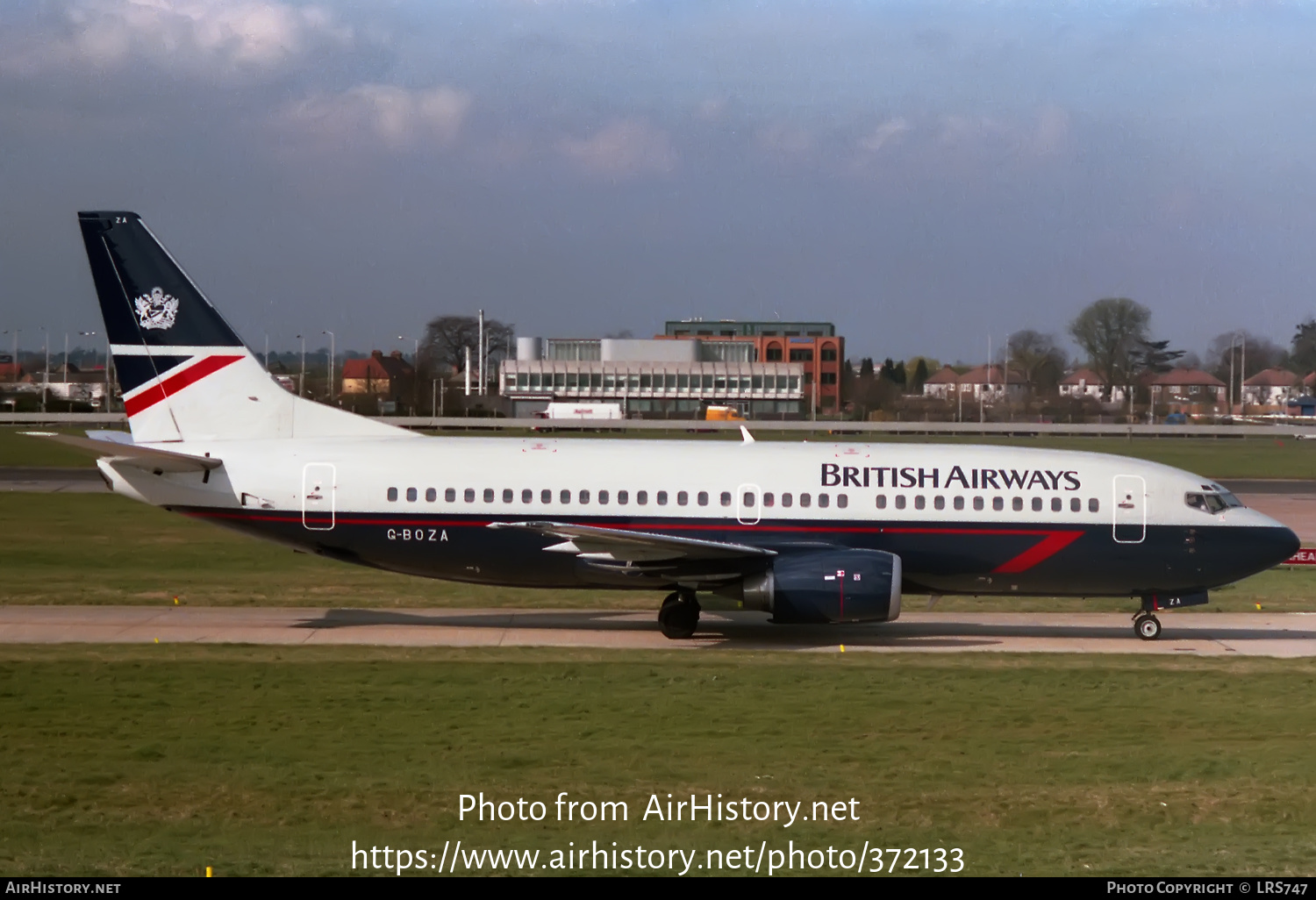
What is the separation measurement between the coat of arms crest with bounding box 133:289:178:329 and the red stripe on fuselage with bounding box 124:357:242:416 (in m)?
0.84

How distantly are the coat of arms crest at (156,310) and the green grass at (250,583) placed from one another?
12.4 feet

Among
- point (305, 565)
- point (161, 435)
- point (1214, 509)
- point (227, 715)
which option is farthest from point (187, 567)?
point (1214, 509)

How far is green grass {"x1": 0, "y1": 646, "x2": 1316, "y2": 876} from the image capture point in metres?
11.9

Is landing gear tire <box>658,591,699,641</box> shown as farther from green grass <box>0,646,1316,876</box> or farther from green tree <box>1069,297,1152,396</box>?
green tree <box>1069,297,1152,396</box>

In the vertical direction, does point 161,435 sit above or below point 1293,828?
above

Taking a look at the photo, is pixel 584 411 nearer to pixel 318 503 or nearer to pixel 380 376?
pixel 380 376

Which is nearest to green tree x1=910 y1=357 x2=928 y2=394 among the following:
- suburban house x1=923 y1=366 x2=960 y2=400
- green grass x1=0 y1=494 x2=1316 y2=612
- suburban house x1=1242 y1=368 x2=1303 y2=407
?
suburban house x1=923 y1=366 x2=960 y2=400

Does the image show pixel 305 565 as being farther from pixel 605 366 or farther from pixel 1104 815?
pixel 605 366

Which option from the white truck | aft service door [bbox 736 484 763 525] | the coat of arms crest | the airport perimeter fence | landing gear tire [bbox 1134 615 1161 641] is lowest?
landing gear tire [bbox 1134 615 1161 641]

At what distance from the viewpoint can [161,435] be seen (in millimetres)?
23391

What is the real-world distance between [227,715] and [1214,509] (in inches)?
643
